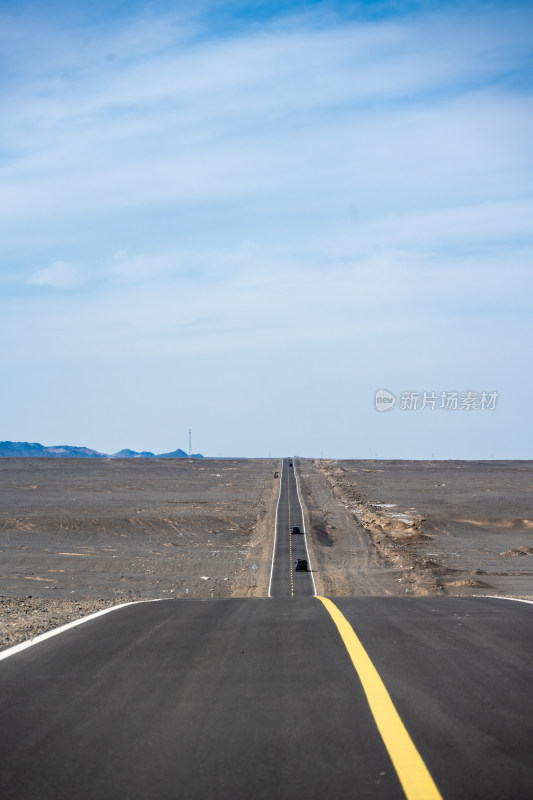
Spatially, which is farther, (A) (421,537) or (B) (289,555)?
(A) (421,537)

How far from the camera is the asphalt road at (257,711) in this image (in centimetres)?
397

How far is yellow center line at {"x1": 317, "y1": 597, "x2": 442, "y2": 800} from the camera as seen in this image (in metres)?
3.83

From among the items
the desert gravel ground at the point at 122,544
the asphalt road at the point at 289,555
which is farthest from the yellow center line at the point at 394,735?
the asphalt road at the point at 289,555

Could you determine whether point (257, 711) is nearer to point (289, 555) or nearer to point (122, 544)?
point (289, 555)

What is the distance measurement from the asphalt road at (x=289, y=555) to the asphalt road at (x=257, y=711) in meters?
24.6

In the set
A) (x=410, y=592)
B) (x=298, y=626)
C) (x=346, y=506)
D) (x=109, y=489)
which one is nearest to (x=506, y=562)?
(x=410, y=592)

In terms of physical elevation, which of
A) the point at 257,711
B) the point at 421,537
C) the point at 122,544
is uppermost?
the point at 257,711

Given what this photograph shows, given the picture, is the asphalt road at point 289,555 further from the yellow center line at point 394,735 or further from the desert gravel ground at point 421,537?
the yellow center line at point 394,735

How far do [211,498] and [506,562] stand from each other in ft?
139

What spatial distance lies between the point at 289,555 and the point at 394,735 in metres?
41.9

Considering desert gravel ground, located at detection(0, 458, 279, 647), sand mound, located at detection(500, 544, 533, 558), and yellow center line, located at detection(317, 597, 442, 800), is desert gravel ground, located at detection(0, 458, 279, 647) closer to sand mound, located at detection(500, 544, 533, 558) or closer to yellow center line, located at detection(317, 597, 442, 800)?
yellow center line, located at detection(317, 597, 442, 800)

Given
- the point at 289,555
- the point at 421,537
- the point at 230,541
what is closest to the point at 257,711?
the point at 289,555

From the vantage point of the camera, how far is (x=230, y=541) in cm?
5362

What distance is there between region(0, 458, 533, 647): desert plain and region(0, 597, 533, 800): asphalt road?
242 cm
